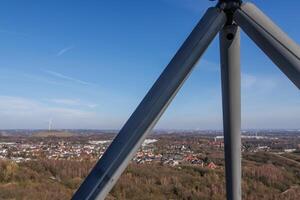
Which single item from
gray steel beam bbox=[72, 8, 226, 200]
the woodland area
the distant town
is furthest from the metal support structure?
the woodland area

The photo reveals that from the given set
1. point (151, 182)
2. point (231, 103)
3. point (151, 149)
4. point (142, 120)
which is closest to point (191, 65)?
point (142, 120)

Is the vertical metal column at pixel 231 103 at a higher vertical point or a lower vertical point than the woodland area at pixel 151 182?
higher

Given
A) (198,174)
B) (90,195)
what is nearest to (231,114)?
(90,195)

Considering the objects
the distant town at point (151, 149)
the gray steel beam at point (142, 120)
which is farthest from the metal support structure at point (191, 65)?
the distant town at point (151, 149)

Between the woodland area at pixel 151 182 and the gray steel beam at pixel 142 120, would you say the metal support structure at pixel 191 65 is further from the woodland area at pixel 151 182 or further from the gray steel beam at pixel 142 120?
the woodland area at pixel 151 182

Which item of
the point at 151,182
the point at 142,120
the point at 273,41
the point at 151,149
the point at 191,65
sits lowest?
the point at 151,182

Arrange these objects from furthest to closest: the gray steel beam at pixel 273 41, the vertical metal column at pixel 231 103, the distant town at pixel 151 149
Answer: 1. the distant town at pixel 151 149
2. the vertical metal column at pixel 231 103
3. the gray steel beam at pixel 273 41

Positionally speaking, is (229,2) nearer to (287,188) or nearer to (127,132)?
(127,132)

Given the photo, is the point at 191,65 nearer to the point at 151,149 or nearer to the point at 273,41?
the point at 273,41
